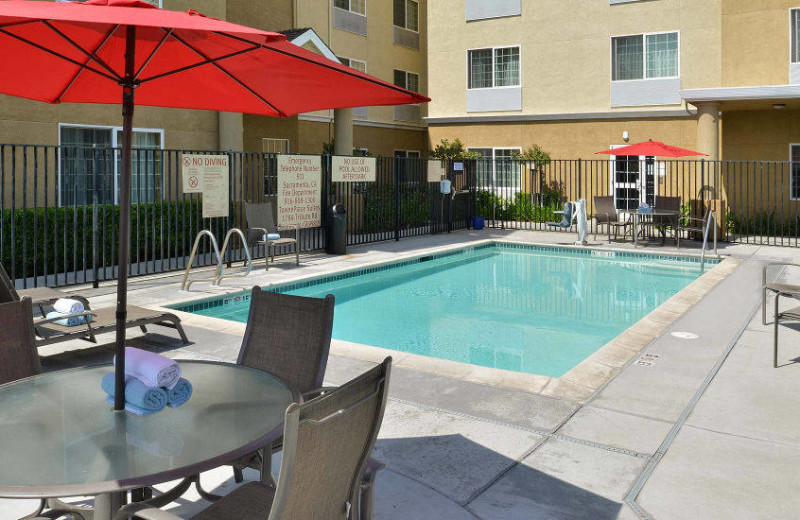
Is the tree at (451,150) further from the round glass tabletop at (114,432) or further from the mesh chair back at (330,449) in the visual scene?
the mesh chair back at (330,449)

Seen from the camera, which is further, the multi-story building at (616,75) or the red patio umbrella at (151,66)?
the multi-story building at (616,75)

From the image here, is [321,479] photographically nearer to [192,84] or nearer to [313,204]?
[192,84]

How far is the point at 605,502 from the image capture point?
11.5 ft

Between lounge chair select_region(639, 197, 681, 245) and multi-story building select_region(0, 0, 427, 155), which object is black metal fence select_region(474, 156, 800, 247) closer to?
lounge chair select_region(639, 197, 681, 245)

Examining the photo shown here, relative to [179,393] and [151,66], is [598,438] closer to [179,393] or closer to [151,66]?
[179,393]

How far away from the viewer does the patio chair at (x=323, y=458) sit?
2092mm

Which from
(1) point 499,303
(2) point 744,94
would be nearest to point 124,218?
(1) point 499,303

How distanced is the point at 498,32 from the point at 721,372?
63.0 feet

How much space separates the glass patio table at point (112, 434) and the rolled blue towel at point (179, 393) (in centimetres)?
3

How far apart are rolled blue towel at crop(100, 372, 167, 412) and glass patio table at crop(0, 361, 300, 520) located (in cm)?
4

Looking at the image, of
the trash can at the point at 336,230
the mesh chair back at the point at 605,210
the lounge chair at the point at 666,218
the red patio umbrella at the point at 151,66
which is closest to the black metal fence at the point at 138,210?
the trash can at the point at 336,230

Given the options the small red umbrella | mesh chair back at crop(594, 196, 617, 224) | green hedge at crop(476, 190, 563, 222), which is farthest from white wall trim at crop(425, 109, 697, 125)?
mesh chair back at crop(594, 196, 617, 224)

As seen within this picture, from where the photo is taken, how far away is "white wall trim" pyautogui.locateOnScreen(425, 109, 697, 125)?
807 inches

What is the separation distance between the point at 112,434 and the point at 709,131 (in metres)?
17.6
